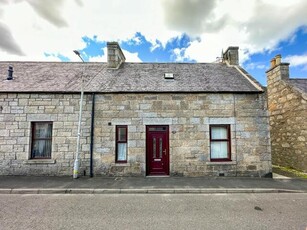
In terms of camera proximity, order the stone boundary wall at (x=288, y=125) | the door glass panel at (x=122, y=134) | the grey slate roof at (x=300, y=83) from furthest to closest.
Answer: the grey slate roof at (x=300, y=83) < the stone boundary wall at (x=288, y=125) < the door glass panel at (x=122, y=134)

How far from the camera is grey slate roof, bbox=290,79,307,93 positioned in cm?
1079

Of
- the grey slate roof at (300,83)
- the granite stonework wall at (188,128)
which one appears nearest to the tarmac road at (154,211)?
the granite stonework wall at (188,128)

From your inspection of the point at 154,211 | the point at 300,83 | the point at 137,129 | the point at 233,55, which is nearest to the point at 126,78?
the point at 137,129

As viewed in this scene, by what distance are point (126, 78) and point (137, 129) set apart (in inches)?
128

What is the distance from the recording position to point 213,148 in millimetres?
9312

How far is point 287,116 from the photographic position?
10859 millimetres

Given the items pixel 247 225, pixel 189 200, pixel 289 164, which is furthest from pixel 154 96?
pixel 289 164

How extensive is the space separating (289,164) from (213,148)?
17.5 feet

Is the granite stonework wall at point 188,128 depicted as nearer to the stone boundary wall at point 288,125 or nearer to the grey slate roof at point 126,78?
the grey slate roof at point 126,78

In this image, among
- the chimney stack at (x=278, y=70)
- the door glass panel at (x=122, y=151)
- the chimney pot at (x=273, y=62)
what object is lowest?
the door glass panel at (x=122, y=151)

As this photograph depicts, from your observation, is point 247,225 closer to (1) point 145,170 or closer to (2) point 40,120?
(1) point 145,170

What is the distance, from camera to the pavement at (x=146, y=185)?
→ 6.93m

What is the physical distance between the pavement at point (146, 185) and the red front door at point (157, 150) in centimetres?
61

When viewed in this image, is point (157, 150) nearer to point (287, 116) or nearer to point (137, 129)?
point (137, 129)
